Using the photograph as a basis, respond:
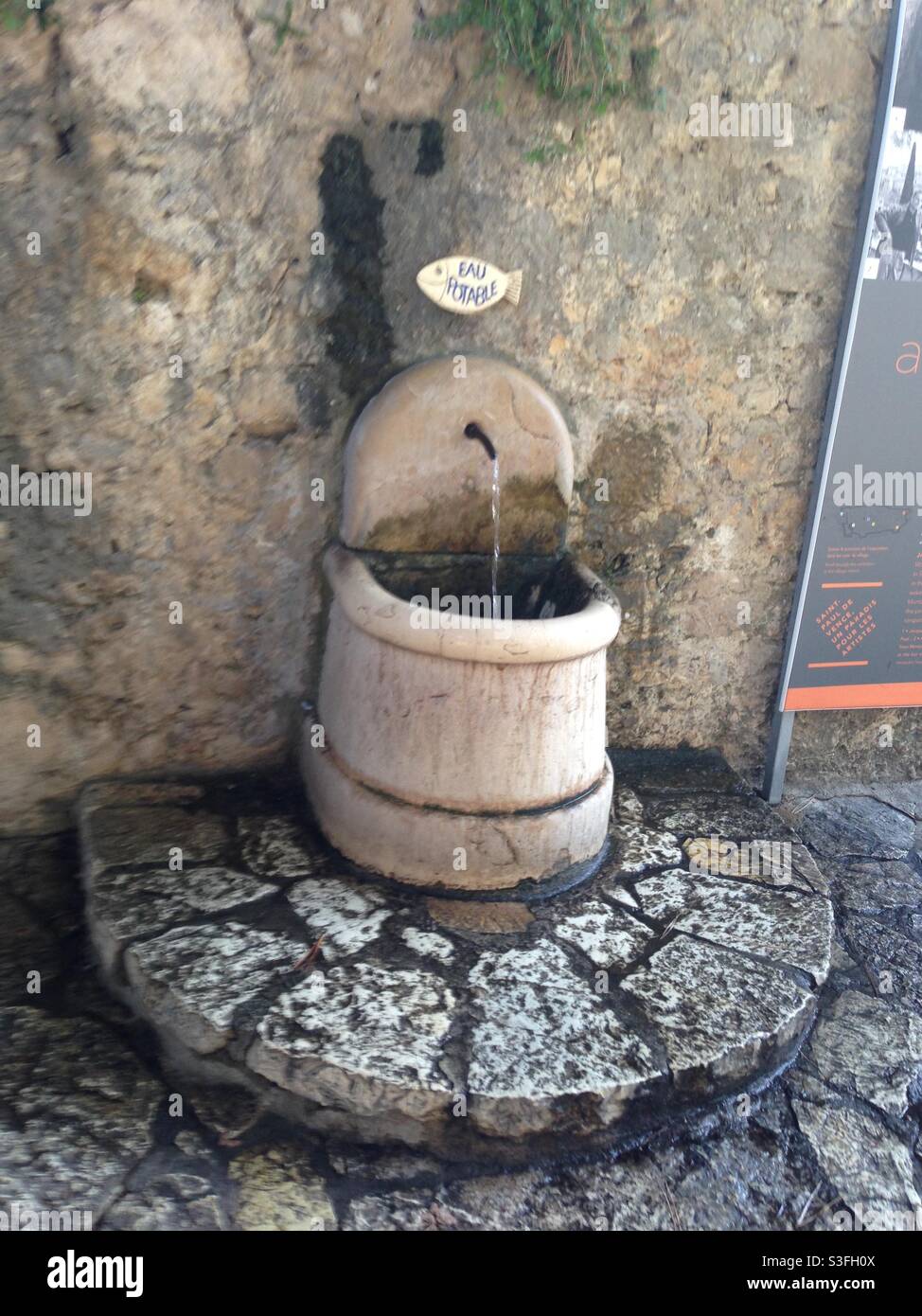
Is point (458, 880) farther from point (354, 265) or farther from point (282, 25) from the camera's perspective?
point (282, 25)

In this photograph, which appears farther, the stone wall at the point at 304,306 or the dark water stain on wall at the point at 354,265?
the dark water stain on wall at the point at 354,265

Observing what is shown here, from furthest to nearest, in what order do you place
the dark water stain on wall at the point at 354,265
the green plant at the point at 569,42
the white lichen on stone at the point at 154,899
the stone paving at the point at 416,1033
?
the dark water stain on wall at the point at 354,265 → the green plant at the point at 569,42 → the white lichen on stone at the point at 154,899 → the stone paving at the point at 416,1033

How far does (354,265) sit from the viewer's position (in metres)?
2.73

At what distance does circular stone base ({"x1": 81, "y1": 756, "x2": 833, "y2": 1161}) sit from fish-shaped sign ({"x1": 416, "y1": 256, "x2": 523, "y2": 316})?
1494mm

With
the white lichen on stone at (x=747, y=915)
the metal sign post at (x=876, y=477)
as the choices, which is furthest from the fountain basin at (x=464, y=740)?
the metal sign post at (x=876, y=477)

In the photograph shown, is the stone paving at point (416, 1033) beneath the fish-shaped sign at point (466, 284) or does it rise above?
beneath

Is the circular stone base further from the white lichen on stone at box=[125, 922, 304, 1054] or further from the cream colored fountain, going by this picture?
the cream colored fountain

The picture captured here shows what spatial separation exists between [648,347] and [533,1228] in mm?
2317

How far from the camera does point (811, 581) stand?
329 centimetres

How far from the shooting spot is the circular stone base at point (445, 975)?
82.8 inches

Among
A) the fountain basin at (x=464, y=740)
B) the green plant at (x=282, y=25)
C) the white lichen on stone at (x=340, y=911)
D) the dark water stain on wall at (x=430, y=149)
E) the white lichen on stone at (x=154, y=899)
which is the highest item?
the green plant at (x=282, y=25)

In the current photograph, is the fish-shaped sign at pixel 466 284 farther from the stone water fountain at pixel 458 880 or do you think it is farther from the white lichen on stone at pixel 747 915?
the white lichen on stone at pixel 747 915

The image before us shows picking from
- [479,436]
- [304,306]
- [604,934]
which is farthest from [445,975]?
[304,306]

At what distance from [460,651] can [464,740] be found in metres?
0.24
